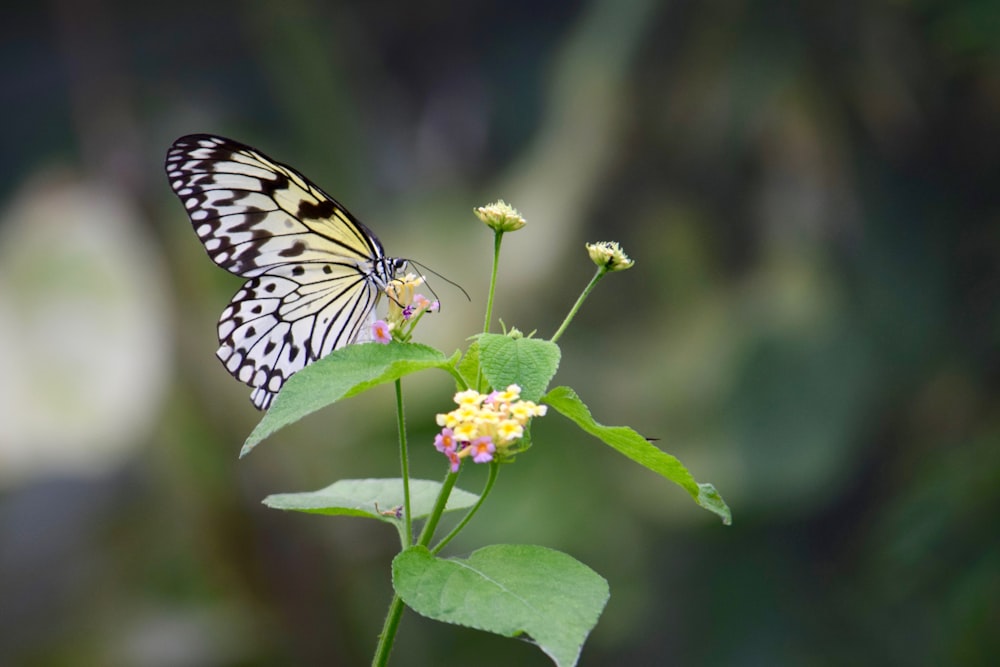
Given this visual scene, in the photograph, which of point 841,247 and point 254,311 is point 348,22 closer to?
point 841,247

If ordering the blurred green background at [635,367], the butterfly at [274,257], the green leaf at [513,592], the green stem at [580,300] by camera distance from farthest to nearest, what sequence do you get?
the blurred green background at [635,367], the butterfly at [274,257], the green stem at [580,300], the green leaf at [513,592]

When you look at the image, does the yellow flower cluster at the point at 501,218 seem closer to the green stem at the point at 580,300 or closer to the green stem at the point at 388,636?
the green stem at the point at 580,300

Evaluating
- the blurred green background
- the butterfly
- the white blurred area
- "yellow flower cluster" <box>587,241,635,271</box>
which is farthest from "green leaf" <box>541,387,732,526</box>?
the white blurred area

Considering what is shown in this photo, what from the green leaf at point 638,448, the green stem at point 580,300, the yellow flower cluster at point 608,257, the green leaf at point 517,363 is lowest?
the green leaf at point 638,448

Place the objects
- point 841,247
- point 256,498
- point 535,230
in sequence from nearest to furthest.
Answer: point 256,498
point 841,247
point 535,230

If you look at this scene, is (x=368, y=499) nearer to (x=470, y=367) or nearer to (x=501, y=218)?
(x=470, y=367)

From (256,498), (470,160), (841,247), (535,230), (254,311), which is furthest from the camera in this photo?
(470,160)

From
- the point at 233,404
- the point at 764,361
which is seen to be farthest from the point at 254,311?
the point at 764,361

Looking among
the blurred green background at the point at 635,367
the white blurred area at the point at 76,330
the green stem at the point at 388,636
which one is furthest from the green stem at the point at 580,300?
the white blurred area at the point at 76,330
